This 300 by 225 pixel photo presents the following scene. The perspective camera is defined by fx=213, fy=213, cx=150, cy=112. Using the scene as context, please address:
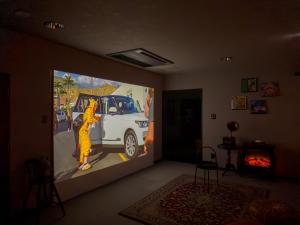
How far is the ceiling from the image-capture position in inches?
78.9

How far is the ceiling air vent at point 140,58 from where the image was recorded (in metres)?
3.64

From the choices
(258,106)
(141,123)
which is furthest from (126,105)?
(258,106)

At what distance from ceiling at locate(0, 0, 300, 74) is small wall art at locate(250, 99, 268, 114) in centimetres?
124

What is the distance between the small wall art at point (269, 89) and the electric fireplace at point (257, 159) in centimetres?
107

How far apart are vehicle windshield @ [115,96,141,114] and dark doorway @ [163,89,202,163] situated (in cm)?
137

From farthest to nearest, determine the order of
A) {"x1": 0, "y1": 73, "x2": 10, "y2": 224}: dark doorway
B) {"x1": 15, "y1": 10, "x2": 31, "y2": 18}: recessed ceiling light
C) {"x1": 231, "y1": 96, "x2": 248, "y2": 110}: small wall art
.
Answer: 1. {"x1": 231, "y1": 96, "x2": 248, "y2": 110}: small wall art
2. {"x1": 0, "y1": 73, "x2": 10, "y2": 224}: dark doorway
3. {"x1": 15, "y1": 10, "x2": 31, "y2": 18}: recessed ceiling light

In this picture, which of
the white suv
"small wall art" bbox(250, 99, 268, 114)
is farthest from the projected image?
"small wall art" bbox(250, 99, 268, 114)

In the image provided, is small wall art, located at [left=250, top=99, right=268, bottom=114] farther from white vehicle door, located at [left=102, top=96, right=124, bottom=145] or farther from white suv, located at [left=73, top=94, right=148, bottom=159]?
white vehicle door, located at [left=102, top=96, right=124, bottom=145]

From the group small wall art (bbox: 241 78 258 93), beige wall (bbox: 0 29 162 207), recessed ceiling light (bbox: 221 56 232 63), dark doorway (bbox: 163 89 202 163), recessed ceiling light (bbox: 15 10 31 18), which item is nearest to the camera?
recessed ceiling light (bbox: 15 10 31 18)

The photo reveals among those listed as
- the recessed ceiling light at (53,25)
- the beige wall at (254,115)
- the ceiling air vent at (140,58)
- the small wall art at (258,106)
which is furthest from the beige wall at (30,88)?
the small wall art at (258,106)

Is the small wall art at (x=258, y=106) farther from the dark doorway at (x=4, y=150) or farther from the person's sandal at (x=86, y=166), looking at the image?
the dark doorway at (x=4, y=150)

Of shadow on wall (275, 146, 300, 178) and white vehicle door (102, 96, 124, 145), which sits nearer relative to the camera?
white vehicle door (102, 96, 124, 145)

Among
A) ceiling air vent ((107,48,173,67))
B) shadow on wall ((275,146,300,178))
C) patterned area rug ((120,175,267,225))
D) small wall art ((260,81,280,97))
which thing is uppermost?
ceiling air vent ((107,48,173,67))

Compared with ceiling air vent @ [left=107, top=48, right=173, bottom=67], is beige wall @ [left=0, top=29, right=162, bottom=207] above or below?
below
